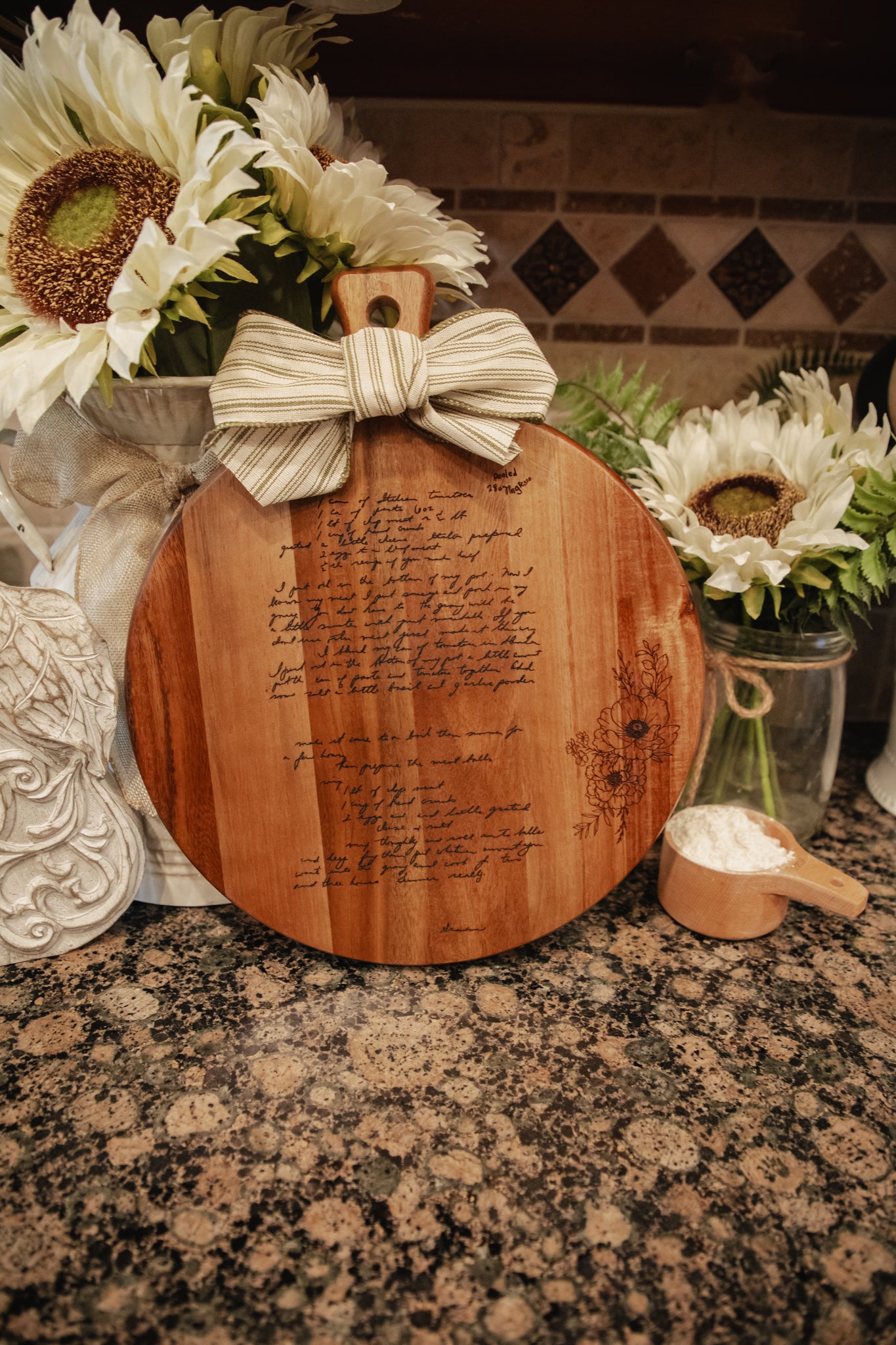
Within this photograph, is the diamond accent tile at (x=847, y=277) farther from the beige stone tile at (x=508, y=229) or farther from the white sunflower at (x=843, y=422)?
the beige stone tile at (x=508, y=229)

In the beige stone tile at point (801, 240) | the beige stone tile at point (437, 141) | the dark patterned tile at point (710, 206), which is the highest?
the beige stone tile at point (437, 141)

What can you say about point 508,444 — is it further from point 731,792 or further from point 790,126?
point 790,126

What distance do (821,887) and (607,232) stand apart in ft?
2.26

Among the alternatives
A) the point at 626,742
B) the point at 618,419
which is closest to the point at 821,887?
the point at 626,742

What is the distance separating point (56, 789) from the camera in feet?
2.03

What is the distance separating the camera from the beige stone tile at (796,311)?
0.89m

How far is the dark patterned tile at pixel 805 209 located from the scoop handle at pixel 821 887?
67 cm

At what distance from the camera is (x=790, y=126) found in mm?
830

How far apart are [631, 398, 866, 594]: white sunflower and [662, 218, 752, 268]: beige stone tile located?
0.82 ft

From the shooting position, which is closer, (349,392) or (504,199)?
(349,392)

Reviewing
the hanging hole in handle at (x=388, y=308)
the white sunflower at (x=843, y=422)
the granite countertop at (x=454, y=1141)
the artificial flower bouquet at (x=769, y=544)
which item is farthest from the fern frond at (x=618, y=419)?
the granite countertop at (x=454, y=1141)

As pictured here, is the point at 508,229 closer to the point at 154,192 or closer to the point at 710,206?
the point at 710,206

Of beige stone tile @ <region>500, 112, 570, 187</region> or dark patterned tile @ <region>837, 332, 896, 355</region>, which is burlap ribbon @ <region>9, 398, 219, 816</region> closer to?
beige stone tile @ <region>500, 112, 570, 187</region>

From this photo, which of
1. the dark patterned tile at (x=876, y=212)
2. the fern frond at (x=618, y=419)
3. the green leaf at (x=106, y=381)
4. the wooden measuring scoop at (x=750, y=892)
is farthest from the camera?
the dark patterned tile at (x=876, y=212)
